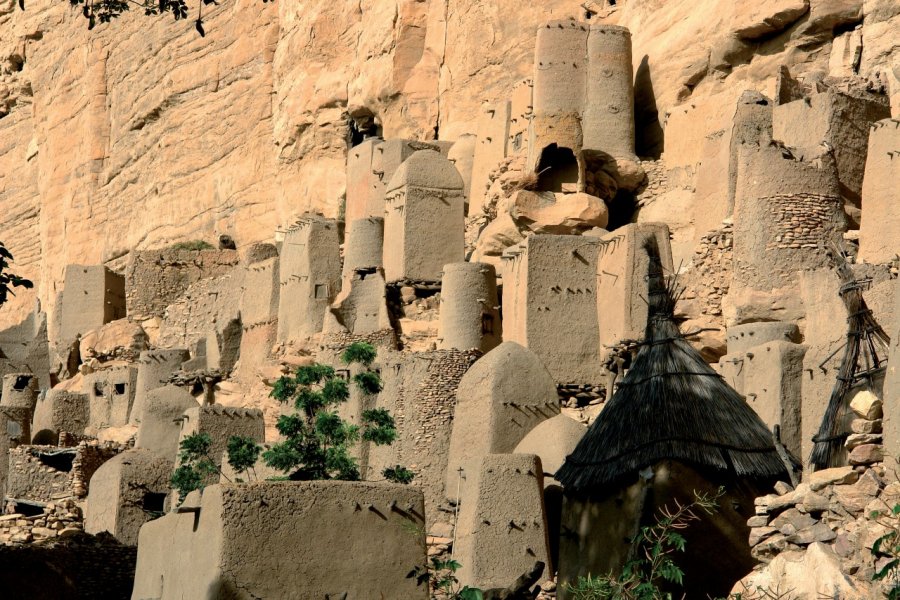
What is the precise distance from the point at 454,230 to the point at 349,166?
230 inches

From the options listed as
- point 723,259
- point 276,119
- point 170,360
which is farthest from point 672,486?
point 276,119

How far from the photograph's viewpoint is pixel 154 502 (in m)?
22.1

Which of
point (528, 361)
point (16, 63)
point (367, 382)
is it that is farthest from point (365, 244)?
point (16, 63)

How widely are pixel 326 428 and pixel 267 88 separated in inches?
1053

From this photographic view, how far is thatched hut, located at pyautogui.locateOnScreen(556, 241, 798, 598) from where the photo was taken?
13.6 m

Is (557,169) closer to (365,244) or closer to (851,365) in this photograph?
(365,244)

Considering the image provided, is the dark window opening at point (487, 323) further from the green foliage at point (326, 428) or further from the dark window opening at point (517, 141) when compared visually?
the dark window opening at point (517, 141)

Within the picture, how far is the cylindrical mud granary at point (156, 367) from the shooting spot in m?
30.9

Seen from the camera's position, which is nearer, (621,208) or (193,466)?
(193,466)

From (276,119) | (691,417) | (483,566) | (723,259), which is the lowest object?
(483,566)

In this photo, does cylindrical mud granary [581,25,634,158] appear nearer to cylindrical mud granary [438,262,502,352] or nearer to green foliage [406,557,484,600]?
cylindrical mud granary [438,262,502,352]

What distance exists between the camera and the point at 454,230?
92.1 feet

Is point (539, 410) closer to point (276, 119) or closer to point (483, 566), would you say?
point (483, 566)

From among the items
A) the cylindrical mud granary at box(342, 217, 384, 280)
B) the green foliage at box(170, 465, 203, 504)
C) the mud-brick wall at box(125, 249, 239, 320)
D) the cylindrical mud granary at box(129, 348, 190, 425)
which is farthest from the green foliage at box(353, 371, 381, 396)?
the mud-brick wall at box(125, 249, 239, 320)
